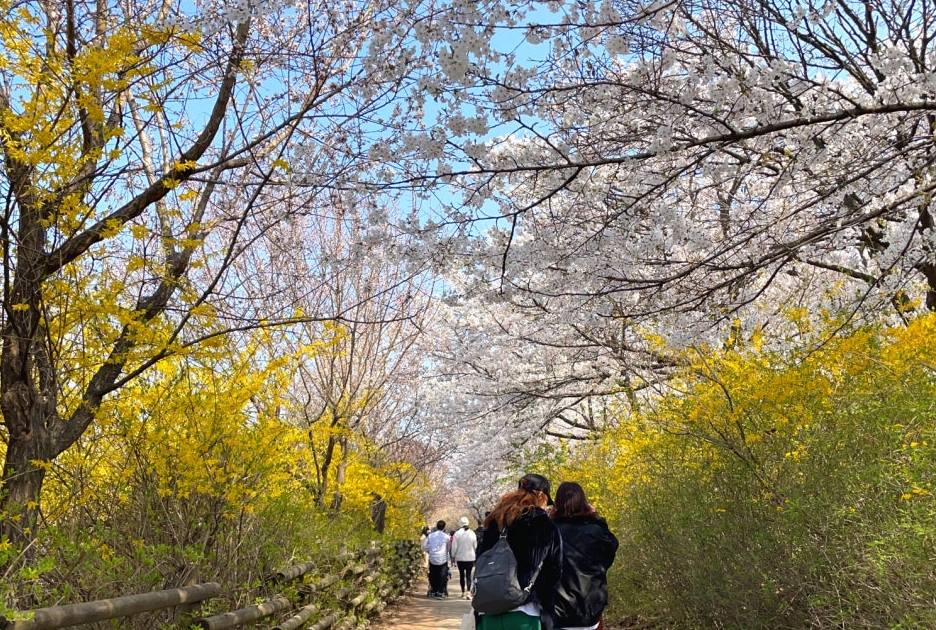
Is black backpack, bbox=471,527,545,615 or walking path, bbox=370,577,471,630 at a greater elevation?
black backpack, bbox=471,527,545,615

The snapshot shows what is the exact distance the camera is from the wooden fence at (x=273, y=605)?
111 inches

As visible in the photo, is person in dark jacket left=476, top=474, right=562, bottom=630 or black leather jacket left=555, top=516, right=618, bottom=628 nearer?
person in dark jacket left=476, top=474, right=562, bottom=630

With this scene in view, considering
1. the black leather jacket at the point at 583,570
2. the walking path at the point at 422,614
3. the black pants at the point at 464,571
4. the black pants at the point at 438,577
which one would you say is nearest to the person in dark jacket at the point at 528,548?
the black leather jacket at the point at 583,570

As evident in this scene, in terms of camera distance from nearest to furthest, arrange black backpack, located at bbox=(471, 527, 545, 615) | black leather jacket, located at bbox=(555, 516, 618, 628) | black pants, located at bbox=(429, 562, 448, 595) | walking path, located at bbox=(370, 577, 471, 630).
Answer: black backpack, located at bbox=(471, 527, 545, 615), black leather jacket, located at bbox=(555, 516, 618, 628), walking path, located at bbox=(370, 577, 471, 630), black pants, located at bbox=(429, 562, 448, 595)

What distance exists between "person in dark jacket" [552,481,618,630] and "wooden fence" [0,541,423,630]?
6.57 feet

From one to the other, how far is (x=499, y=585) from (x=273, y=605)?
7.87 feet

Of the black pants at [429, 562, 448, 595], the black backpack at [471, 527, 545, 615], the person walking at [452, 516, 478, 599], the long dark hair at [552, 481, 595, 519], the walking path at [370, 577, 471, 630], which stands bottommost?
the walking path at [370, 577, 471, 630]

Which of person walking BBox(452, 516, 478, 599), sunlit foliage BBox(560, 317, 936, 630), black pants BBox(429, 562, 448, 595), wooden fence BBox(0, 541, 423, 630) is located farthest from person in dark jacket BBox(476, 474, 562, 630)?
black pants BBox(429, 562, 448, 595)

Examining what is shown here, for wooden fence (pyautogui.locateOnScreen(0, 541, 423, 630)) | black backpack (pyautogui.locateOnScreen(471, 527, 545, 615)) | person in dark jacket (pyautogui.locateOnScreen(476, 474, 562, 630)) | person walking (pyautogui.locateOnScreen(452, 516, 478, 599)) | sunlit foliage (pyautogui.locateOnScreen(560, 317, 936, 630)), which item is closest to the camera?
wooden fence (pyautogui.locateOnScreen(0, 541, 423, 630))

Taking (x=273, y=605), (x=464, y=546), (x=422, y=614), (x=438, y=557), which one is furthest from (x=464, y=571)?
(x=273, y=605)

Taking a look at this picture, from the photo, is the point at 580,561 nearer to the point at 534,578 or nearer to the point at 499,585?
the point at 534,578

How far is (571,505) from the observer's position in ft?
14.9

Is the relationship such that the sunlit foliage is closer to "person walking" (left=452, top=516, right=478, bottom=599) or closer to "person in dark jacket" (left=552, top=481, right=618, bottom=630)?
"person in dark jacket" (left=552, top=481, right=618, bottom=630)

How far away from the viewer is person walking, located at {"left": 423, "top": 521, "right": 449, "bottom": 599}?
1445 centimetres
